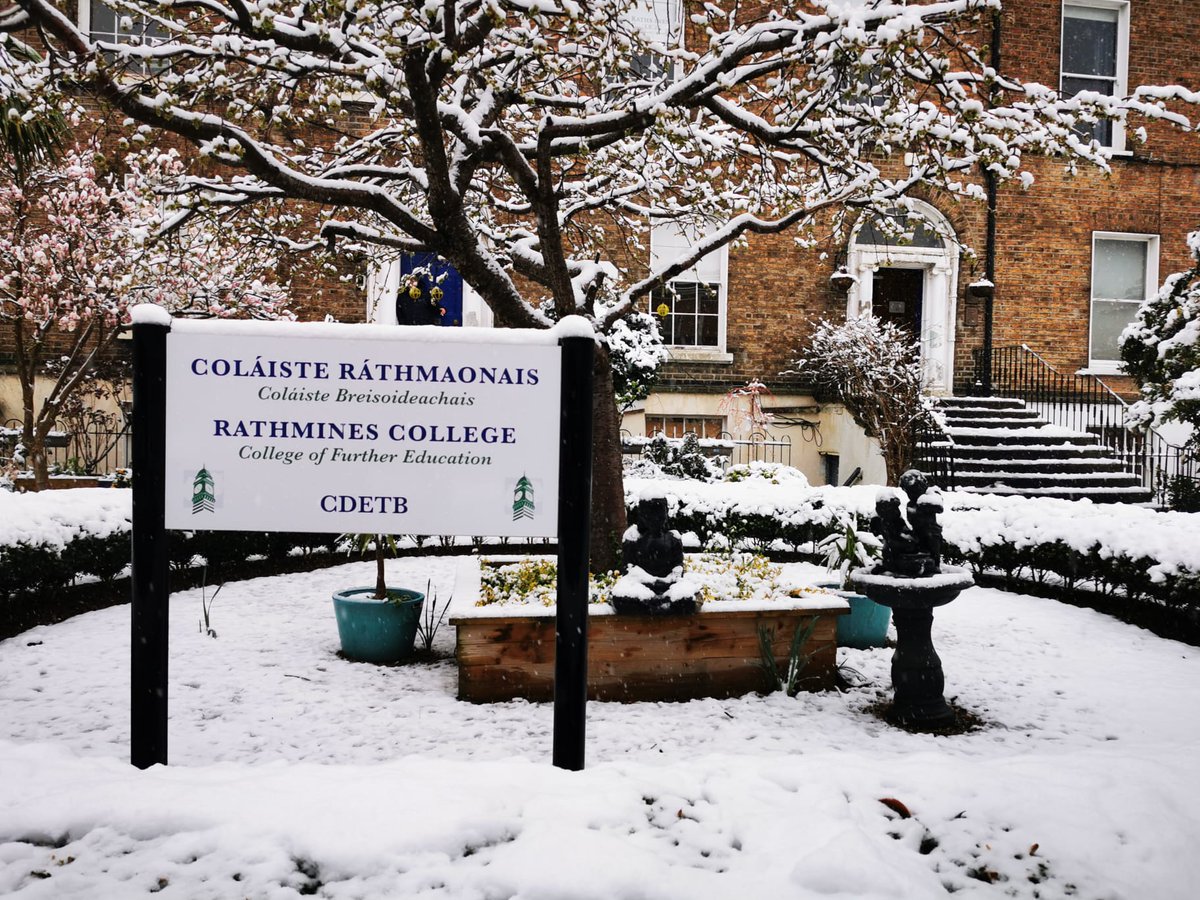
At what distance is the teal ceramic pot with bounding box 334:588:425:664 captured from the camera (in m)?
5.32

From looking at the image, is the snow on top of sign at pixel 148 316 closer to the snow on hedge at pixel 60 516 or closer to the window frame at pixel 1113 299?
the snow on hedge at pixel 60 516

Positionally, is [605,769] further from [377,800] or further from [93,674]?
[93,674]

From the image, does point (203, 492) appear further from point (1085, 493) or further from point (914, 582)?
point (1085, 493)

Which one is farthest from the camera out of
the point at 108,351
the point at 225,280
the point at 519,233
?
the point at 108,351

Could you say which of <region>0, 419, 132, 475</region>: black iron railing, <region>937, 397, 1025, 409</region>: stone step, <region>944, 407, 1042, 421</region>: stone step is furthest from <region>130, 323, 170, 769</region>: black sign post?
<region>937, 397, 1025, 409</region>: stone step

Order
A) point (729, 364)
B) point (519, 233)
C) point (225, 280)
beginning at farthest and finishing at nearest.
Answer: point (729, 364) < point (225, 280) < point (519, 233)

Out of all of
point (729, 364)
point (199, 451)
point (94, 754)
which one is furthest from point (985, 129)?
point (729, 364)

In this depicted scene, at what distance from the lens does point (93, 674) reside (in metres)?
4.95

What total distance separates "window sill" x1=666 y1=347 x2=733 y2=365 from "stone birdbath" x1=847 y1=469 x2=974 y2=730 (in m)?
10.3

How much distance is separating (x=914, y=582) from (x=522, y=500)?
90.7 inches

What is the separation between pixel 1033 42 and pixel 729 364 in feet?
26.8

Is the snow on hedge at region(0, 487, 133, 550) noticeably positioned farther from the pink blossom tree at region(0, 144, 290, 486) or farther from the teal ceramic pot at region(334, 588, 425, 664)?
the pink blossom tree at region(0, 144, 290, 486)

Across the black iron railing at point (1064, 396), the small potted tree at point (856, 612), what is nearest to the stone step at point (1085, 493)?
the black iron railing at point (1064, 396)

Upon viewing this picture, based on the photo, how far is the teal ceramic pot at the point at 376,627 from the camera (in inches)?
209
